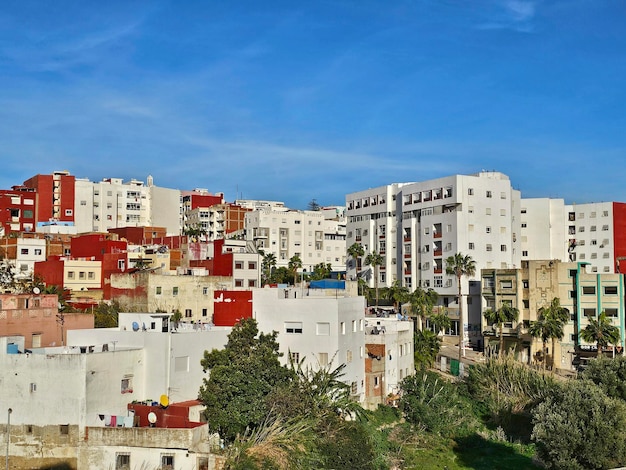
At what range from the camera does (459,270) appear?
8081 centimetres

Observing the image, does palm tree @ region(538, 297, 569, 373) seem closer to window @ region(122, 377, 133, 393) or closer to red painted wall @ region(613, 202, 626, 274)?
red painted wall @ region(613, 202, 626, 274)

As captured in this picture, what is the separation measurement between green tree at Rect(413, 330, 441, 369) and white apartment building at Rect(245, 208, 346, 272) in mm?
48281

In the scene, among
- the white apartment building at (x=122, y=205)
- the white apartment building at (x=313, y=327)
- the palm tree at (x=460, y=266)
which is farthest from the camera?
the white apartment building at (x=122, y=205)

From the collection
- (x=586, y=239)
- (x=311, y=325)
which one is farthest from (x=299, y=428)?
(x=586, y=239)

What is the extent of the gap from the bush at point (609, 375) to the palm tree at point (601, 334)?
1992cm

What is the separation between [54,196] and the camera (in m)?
103

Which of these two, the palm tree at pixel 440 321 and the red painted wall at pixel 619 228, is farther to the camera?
the red painted wall at pixel 619 228

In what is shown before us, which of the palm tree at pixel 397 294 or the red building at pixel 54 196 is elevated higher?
the red building at pixel 54 196

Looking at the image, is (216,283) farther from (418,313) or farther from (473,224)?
(473,224)

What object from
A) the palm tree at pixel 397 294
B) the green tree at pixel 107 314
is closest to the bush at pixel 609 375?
the green tree at pixel 107 314

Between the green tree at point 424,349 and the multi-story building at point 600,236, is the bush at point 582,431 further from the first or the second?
the multi-story building at point 600,236

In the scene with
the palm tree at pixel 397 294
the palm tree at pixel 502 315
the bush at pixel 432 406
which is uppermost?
the palm tree at pixel 397 294

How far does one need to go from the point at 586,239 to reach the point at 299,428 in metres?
75.6

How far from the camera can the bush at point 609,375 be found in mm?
43250
